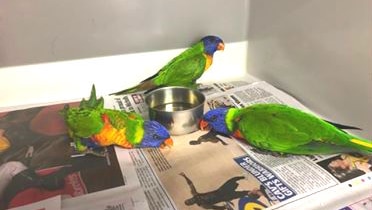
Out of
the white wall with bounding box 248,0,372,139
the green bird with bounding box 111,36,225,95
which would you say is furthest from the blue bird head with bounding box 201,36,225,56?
the white wall with bounding box 248,0,372,139

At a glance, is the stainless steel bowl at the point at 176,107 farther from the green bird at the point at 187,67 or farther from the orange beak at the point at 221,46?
the orange beak at the point at 221,46

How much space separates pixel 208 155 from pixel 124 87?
37 cm

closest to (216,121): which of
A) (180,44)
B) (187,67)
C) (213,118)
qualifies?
(213,118)

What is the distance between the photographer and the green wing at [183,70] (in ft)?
2.99

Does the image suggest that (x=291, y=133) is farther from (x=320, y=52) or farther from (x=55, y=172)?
(x=55, y=172)

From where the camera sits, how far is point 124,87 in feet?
3.20

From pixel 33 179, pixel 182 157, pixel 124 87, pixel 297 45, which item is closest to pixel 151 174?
pixel 182 157

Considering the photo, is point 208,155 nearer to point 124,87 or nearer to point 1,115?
point 124,87

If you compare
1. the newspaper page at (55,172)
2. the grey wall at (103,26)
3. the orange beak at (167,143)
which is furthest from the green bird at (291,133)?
the grey wall at (103,26)

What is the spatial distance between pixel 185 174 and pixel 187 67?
13.4 inches

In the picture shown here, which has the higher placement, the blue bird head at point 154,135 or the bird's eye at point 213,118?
the bird's eye at point 213,118

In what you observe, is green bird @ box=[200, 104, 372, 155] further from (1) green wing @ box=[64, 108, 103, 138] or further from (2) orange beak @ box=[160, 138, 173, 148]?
(1) green wing @ box=[64, 108, 103, 138]

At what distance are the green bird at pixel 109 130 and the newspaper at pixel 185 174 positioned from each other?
0.02 metres

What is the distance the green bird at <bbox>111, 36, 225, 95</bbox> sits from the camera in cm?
91
